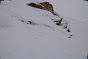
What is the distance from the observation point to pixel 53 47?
15.6 ft

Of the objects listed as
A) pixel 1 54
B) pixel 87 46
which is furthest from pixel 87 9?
pixel 1 54

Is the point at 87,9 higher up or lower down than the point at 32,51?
lower down

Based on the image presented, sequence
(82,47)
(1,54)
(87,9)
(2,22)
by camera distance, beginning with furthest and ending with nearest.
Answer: (87,9) < (82,47) < (2,22) < (1,54)

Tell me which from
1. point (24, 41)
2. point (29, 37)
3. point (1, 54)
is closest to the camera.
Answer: point (1, 54)

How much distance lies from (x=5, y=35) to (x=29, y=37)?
87 centimetres

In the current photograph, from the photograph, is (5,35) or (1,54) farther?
(5,35)

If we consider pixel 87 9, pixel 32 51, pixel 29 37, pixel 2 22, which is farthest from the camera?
pixel 87 9

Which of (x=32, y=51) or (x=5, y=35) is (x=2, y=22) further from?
(x=32, y=51)

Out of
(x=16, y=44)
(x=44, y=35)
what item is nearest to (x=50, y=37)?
(x=44, y=35)

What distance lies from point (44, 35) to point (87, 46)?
2.04m

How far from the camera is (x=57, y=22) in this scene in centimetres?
809

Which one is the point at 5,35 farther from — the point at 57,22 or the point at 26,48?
the point at 57,22

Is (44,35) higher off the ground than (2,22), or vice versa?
(2,22)

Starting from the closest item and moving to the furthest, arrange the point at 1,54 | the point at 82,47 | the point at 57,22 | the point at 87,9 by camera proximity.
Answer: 1. the point at 1,54
2. the point at 82,47
3. the point at 57,22
4. the point at 87,9
